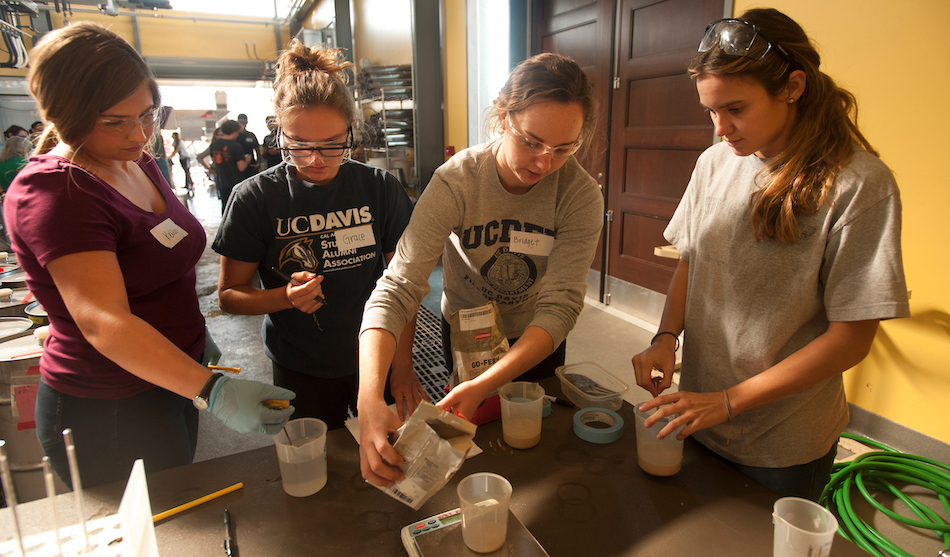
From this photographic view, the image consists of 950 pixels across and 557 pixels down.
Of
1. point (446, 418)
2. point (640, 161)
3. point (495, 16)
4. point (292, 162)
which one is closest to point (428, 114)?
point (495, 16)

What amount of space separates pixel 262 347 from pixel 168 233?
2.50 meters

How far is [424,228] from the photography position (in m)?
1.20

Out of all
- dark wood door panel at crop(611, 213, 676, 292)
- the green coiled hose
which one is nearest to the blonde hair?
the green coiled hose

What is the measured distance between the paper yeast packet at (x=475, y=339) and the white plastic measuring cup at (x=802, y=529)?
61 centimetres

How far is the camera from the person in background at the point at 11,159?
4.06 metres

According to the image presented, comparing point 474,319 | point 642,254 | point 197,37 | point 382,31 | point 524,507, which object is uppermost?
point 197,37

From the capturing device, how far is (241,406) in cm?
103

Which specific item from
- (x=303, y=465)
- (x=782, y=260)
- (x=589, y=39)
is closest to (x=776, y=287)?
(x=782, y=260)

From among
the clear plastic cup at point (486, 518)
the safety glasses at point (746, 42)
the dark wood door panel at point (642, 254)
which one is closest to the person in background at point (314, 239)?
the clear plastic cup at point (486, 518)

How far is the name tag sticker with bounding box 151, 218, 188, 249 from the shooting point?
1.18 metres

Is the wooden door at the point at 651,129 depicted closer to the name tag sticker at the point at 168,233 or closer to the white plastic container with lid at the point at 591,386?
the white plastic container with lid at the point at 591,386

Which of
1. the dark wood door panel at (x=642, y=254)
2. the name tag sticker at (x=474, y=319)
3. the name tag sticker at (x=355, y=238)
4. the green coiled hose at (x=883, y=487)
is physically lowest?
the green coiled hose at (x=883, y=487)

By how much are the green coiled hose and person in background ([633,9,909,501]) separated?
82 cm

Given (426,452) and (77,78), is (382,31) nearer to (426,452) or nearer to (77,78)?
(77,78)
